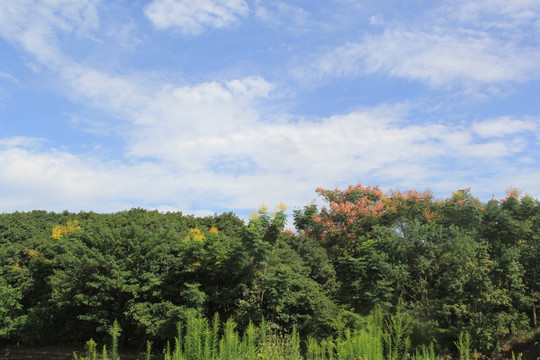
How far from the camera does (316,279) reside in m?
14.9

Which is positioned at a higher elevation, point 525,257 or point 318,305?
point 525,257

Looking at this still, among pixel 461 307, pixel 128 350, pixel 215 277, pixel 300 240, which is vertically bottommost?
pixel 128 350

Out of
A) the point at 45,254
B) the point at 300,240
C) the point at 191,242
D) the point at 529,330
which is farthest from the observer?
the point at 45,254

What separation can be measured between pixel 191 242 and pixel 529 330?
41.0 ft

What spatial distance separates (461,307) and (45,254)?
1864cm

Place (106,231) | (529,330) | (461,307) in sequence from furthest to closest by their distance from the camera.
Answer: (106,231), (529,330), (461,307)

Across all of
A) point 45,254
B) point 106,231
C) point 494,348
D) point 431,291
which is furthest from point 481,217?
point 45,254

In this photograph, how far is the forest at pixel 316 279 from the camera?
12.2 m

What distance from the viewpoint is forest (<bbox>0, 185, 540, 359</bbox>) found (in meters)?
12.2

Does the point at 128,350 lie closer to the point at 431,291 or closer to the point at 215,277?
the point at 215,277

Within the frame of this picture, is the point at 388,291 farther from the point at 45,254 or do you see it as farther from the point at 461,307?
the point at 45,254

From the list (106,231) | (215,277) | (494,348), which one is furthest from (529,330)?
(106,231)

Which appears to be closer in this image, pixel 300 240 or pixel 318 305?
pixel 318 305

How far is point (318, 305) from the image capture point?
12.4m
